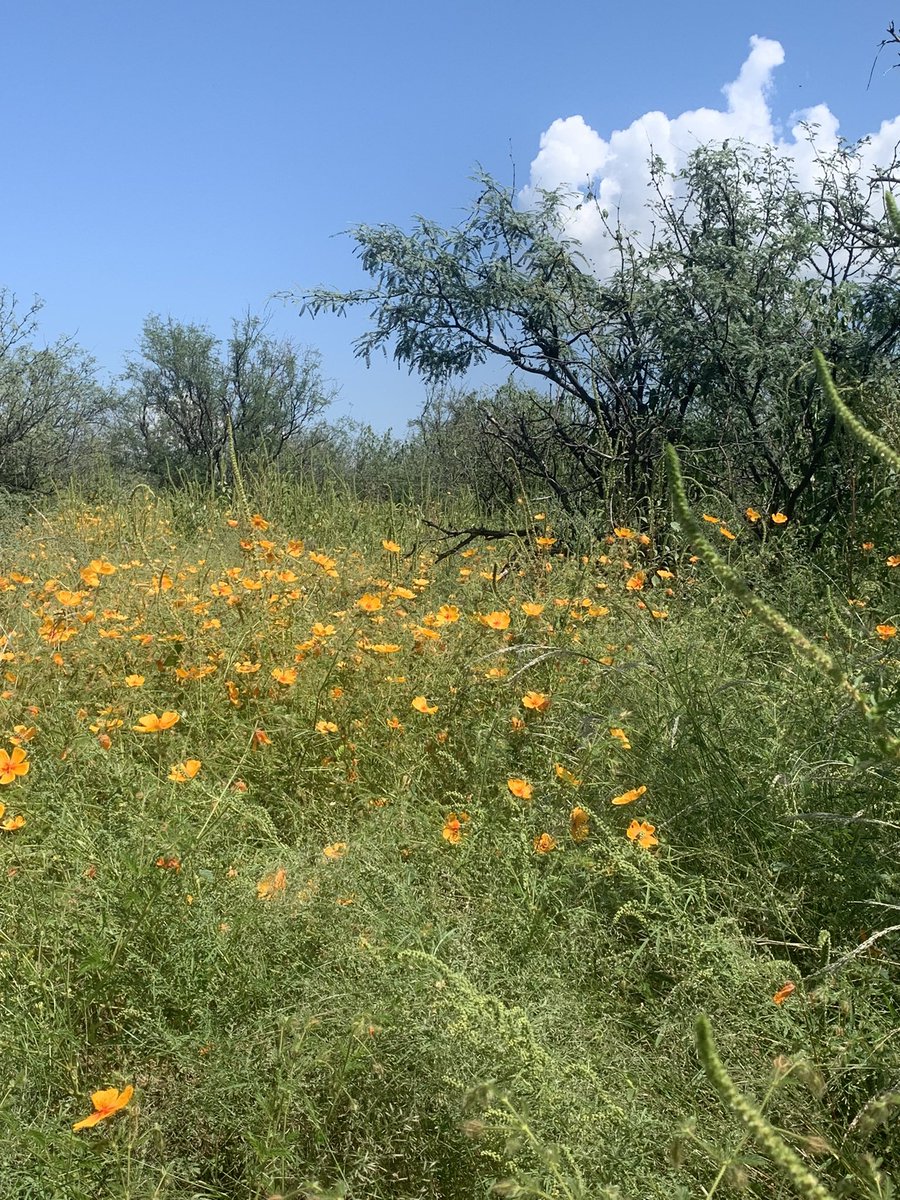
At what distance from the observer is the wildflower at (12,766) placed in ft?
7.32

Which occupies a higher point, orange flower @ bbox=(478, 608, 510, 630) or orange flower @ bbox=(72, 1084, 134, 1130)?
orange flower @ bbox=(478, 608, 510, 630)

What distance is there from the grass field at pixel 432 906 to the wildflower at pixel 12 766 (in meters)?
0.01

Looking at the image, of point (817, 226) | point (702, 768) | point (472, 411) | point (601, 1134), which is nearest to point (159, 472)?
point (472, 411)

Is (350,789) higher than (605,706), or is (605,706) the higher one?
(605,706)

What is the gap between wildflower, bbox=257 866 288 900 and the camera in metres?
1.83

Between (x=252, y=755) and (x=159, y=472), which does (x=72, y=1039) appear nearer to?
(x=252, y=755)

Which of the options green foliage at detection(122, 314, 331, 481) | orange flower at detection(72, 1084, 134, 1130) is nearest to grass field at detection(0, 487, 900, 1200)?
orange flower at detection(72, 1084, 134, 1130)

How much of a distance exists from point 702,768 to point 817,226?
428 cm

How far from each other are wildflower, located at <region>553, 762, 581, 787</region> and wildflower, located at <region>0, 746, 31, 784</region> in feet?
4.03

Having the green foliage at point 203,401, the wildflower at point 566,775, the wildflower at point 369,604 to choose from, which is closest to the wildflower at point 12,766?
the wildflower at point 369,604

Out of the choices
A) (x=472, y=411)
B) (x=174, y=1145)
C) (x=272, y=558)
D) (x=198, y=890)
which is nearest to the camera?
(x=174, y=1145)

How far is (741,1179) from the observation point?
1.09 meters

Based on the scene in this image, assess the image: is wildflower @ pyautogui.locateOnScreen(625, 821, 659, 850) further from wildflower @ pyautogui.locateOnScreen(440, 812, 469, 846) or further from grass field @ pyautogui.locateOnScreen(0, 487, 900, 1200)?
wildflower @ pyautogui.locateOnScreen(440, 812, 469, 846)

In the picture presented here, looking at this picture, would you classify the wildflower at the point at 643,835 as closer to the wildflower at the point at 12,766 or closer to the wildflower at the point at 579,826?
the wildflower at the point at 579,826
